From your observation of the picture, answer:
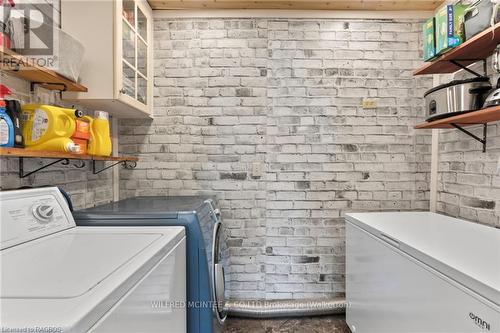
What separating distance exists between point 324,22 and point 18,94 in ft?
7.04

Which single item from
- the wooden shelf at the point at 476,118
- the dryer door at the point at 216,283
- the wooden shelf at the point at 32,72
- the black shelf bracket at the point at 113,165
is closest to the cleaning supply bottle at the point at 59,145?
the wooden shelf at the point at 32,72

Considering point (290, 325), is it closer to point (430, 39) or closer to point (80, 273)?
point (80, 273)

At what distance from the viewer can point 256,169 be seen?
2281 millimetres

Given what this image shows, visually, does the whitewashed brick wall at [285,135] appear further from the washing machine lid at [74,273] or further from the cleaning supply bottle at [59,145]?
the washing machine lid at [74,273]

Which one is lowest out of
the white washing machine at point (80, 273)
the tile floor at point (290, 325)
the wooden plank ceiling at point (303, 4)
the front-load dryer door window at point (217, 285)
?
the tile floor at point (290, 325)

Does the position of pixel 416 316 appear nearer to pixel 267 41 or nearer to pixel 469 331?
pixel 469 331

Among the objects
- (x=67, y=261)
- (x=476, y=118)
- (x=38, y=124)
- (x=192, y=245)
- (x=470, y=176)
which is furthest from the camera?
(x=470, y=176)

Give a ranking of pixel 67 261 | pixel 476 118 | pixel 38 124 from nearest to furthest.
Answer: pixel 67 261, pixel 38 124, pixel 476 118

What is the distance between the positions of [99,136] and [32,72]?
43cm

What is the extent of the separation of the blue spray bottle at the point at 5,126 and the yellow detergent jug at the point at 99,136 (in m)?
0.44

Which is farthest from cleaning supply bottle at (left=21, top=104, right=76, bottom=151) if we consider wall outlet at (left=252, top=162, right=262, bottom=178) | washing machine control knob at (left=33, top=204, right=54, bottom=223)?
wall outlet at (left=252, top=162, right=262, bottom=178)

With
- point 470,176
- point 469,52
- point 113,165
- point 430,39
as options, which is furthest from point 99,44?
point 470,176

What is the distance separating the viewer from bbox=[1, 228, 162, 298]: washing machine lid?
62 cm

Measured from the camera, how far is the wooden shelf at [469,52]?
140cm
